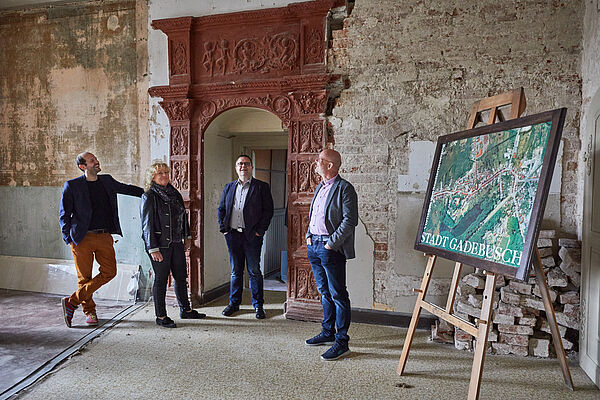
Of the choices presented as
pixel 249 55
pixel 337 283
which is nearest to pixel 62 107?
pixel 249 55

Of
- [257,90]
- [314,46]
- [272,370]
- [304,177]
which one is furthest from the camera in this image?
[257,90]

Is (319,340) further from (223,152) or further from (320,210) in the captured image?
(223,152)

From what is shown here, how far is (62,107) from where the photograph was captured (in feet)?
17.4

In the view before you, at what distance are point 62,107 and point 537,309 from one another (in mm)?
5960

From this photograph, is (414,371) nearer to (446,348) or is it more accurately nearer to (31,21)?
(446,348)

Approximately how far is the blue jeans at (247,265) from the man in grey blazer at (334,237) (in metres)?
1.12

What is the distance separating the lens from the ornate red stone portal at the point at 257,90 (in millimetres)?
4277

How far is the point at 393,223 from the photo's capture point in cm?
410

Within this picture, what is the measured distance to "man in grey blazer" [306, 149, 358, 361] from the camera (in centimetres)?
329

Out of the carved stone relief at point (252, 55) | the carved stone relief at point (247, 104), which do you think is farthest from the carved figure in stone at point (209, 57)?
the carved stone relief at point (247, 104)

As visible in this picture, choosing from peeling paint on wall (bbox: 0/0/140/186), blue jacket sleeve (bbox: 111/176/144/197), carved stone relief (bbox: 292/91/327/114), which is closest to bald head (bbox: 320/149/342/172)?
carved stone relief (bbox: 292/91/327/114)

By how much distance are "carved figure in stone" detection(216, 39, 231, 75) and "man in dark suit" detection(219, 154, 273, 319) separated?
3.55 feet

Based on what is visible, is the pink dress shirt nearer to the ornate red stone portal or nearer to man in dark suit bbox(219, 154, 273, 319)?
the ornate red stone portal

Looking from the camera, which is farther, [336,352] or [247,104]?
[247,104]
